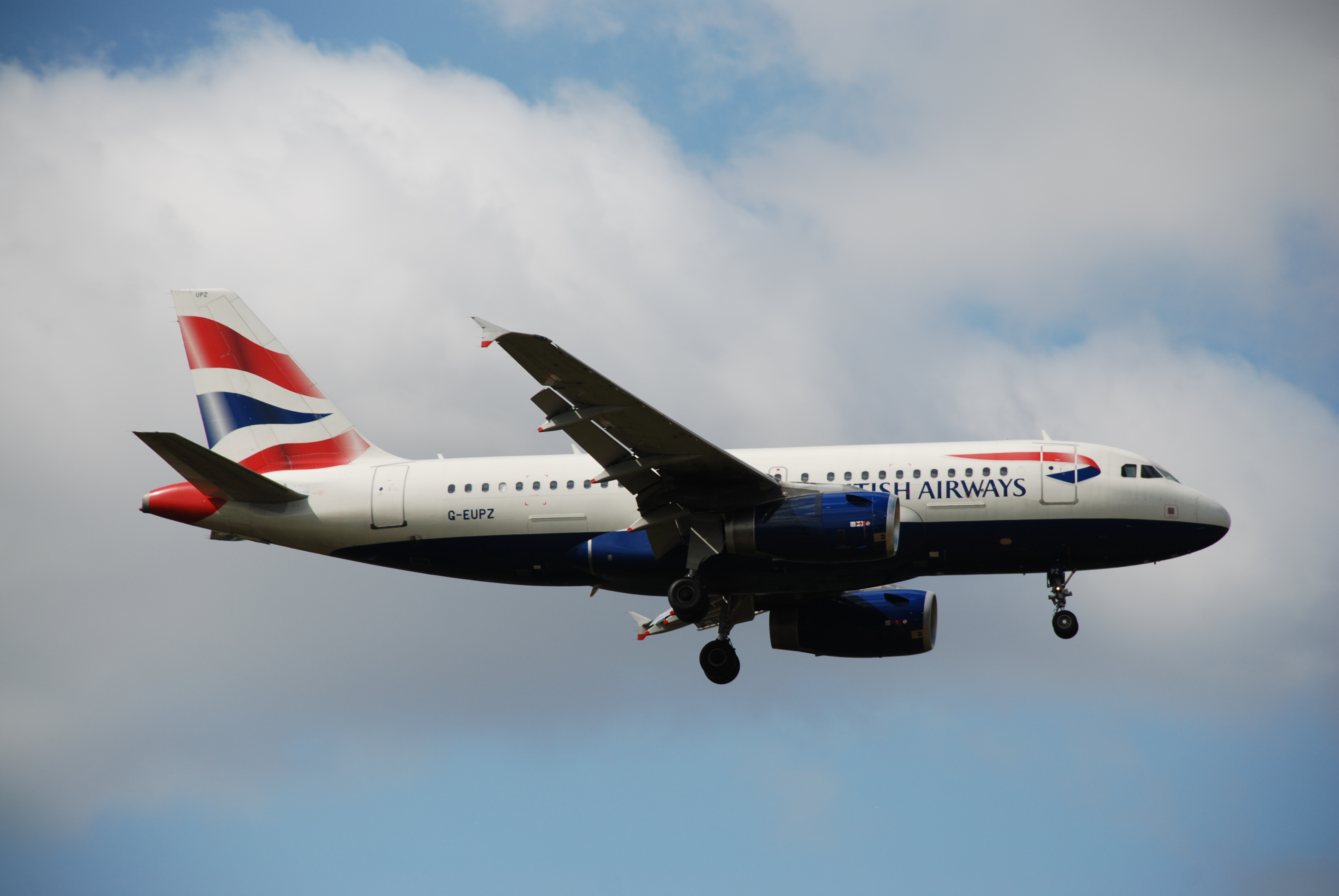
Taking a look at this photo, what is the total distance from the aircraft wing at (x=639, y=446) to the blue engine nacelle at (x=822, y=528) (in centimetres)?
52

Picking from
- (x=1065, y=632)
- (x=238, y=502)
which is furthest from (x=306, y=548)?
(x=1065, y=632)

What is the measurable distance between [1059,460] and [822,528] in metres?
6.62

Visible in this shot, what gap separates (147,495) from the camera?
37.4 m

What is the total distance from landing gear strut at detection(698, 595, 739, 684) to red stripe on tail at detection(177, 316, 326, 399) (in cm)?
1355

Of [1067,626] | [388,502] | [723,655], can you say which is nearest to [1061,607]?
[1067,626]

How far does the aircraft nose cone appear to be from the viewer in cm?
3469

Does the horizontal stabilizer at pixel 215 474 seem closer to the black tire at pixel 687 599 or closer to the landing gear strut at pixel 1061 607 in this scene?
the black tire at pixel 687 599

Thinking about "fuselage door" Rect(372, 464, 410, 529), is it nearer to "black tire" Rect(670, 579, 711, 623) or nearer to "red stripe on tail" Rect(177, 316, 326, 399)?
"red stripe on tail" Rect(177, 316, 326, 399)

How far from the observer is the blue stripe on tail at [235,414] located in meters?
40.1

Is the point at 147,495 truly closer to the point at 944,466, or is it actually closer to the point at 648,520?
the point at 648,520

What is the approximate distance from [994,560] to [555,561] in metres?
11.1

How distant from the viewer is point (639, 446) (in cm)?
3253

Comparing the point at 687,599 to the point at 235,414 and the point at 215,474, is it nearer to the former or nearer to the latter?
the point at 215,474

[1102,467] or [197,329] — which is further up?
[197,329]
